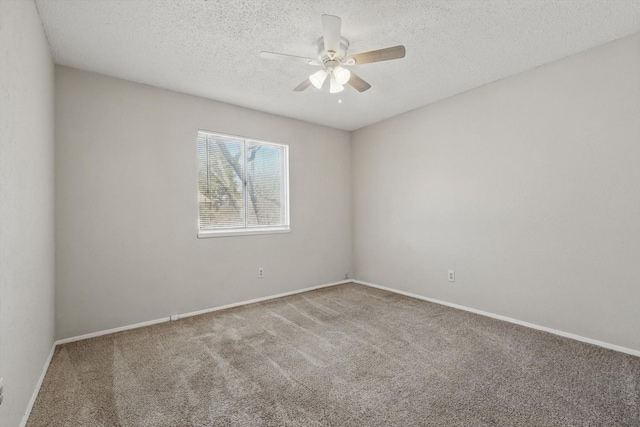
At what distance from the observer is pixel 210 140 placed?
362 centimetres

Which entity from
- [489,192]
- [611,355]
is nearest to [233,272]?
[489,192]

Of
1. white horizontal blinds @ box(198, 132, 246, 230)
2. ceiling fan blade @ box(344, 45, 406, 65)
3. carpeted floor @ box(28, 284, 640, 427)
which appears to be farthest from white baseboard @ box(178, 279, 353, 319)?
ceiling fan blade @ box(344, 45, 406, 65)

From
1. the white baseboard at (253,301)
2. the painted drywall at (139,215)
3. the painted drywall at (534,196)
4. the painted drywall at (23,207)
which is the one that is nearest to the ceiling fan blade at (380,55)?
the painted drywall at (534,196)

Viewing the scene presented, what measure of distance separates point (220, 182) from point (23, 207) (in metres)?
2.07

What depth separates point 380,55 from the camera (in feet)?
6.88

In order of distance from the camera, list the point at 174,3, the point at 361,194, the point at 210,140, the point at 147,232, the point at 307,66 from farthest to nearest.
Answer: the point at 361,194 < the point at 210,140 < the point at 147,232 < the point at 307,66 < the point at 174,3

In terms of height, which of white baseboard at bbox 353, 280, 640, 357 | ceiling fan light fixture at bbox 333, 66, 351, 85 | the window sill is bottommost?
white baseboard at bbox 353, 280, 640, 357

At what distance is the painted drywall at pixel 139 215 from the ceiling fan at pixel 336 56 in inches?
66.3

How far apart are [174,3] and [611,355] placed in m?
4.11

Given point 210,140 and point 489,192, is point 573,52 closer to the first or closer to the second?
point 489,192

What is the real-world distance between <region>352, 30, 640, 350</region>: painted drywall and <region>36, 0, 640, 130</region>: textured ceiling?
1.24 feet

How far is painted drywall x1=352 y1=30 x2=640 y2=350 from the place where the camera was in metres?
2.38

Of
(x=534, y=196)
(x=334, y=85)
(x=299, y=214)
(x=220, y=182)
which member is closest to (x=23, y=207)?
(x=220, y=182)

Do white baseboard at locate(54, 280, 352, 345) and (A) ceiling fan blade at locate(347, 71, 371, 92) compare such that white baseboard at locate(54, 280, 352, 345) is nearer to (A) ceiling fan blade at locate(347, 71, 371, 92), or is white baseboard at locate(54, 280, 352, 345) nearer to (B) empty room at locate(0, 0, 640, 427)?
(B) empty room at locate(0, 0, 640, 427)
